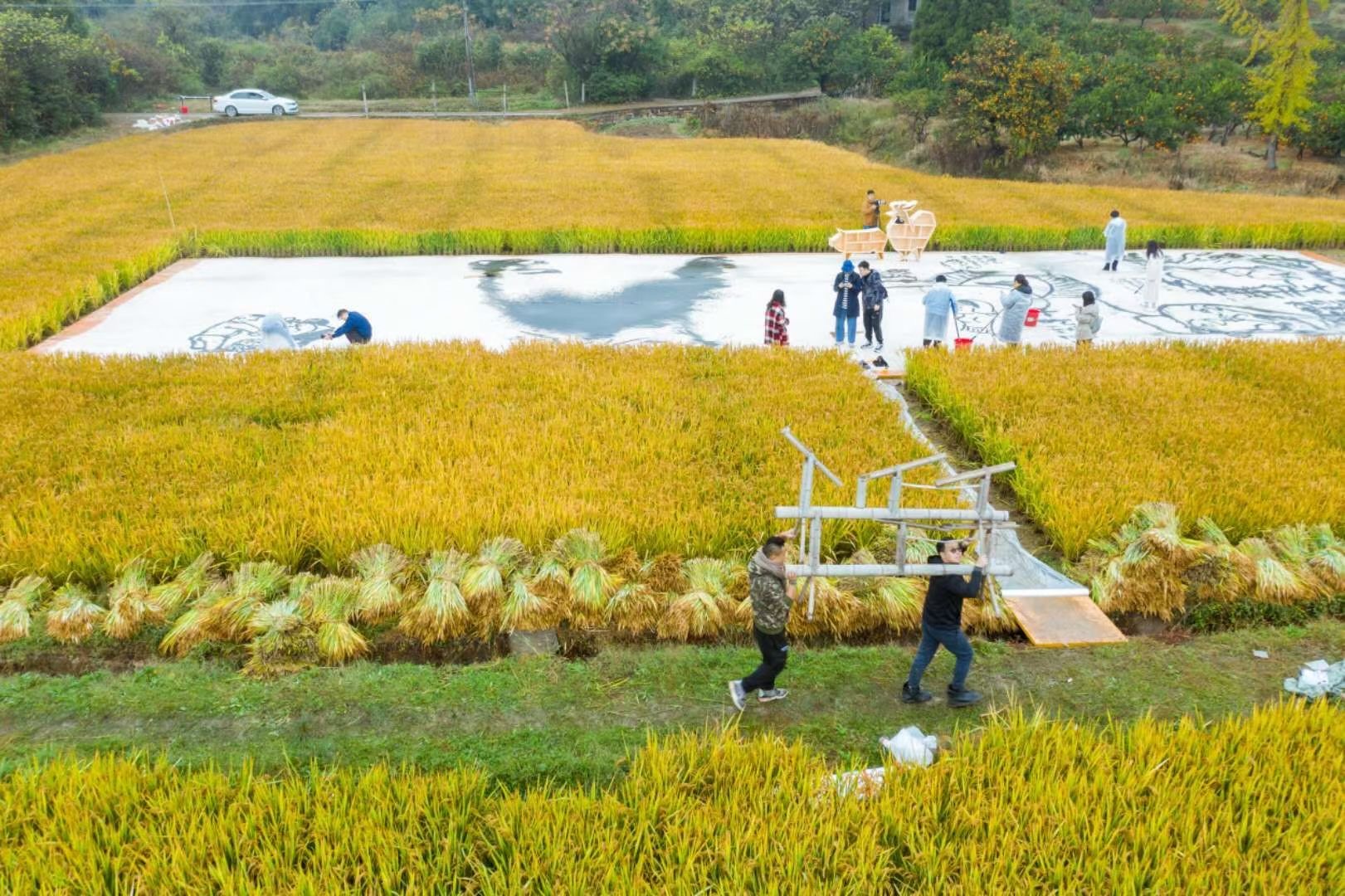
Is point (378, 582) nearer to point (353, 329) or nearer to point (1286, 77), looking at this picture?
point (353, 329)

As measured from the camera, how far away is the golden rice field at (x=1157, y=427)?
7.77 metres

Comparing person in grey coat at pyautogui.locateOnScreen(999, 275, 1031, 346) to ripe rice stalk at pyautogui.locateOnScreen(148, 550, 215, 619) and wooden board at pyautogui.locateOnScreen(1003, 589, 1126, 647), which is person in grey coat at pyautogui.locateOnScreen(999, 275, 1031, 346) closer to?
wooden board at pyautogui.locateOnScreen(1003, 589, 1126, 647)

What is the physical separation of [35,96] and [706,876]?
1633 inches

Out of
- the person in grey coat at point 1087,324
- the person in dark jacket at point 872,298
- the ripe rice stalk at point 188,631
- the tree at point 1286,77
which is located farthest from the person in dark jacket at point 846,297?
the tree at point 1286,77

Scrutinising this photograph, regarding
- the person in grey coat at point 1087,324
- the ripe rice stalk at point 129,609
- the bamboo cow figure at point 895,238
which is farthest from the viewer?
the bamboo cow figure at point 895,238

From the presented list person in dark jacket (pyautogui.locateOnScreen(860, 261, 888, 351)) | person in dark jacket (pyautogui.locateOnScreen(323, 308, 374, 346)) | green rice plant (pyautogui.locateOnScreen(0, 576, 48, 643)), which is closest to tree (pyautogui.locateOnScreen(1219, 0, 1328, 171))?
person in dark jacket (pyautogui.locateOnScreen(860, 261, 888, 351))

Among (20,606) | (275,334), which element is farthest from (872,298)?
(20,606)

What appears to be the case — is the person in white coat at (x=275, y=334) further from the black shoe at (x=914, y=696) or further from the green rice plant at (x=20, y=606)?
the black shoe at (x=914, y=696)

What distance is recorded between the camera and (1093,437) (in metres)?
8.98

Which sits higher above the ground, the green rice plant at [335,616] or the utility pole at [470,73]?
the utility pole at [470,73]

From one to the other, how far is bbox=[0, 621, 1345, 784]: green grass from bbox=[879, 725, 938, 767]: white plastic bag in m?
0.24

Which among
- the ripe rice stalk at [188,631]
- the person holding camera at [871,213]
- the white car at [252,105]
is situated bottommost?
the ripe rice stalk at [188,631]

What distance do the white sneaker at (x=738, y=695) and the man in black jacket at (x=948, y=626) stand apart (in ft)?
3.57

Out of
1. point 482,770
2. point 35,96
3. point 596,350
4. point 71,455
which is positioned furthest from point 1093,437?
point 35,96
